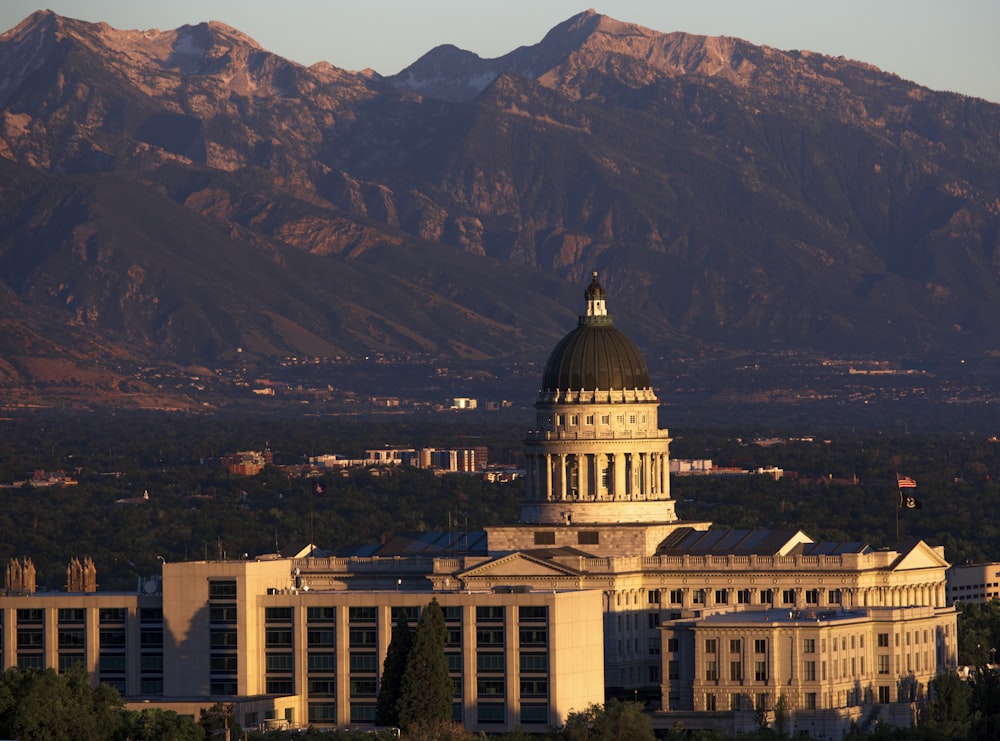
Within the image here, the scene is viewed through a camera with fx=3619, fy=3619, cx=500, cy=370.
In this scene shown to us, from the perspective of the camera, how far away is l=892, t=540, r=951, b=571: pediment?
186m

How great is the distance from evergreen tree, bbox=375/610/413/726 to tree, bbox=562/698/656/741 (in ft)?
24.5

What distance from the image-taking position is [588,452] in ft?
644

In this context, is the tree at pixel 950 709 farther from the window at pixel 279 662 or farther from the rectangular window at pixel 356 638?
the window at pixel 279 662

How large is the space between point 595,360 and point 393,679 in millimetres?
42833

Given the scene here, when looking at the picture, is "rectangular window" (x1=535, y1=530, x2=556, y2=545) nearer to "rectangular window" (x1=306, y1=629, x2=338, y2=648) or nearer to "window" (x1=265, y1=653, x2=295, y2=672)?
"rectangular window" (x1=306, y1=629, x2=338, y2=648)

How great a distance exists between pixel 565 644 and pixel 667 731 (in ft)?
20.1

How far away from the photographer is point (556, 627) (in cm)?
16512

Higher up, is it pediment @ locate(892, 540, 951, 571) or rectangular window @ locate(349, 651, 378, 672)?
pediment @ locate(892, 540, 951, 571)

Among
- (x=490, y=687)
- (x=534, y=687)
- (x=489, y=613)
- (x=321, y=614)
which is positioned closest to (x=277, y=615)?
(x=321, y=614)

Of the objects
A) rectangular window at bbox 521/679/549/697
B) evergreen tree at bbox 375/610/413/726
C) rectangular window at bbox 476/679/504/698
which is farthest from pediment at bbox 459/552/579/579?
evergreen tree at bbox 375/610/413/726

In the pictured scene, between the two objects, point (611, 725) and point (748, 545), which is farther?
point (748, 545)

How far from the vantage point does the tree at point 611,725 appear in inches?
5999

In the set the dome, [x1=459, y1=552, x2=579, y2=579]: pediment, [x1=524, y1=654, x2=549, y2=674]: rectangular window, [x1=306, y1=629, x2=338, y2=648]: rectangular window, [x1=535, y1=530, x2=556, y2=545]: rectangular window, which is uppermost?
the dome

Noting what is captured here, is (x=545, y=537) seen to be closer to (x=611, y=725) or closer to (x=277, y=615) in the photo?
(x=277, y=615)
